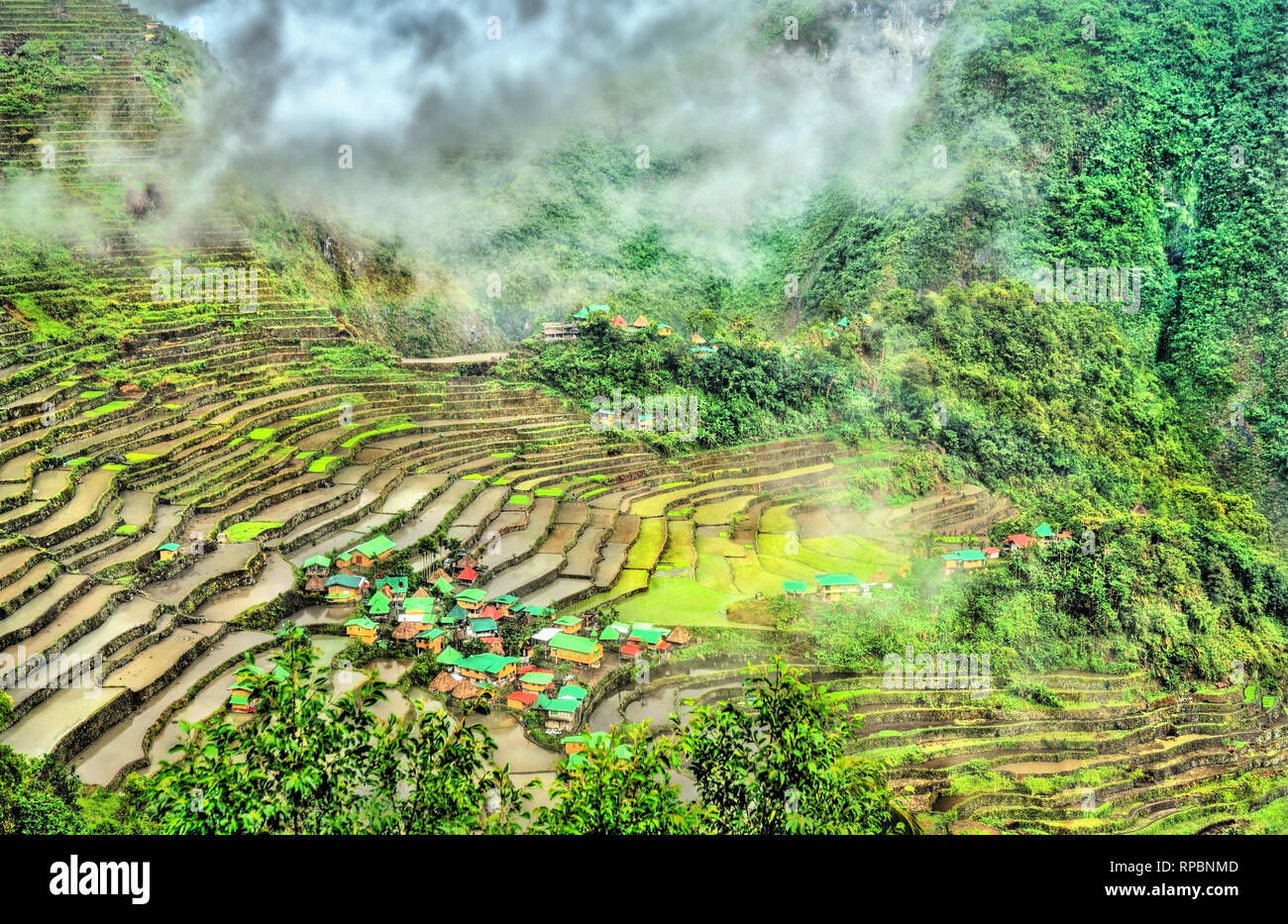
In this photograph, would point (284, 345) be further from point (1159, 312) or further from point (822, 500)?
point (1159, 312)

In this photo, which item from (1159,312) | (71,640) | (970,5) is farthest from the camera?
(970,5)

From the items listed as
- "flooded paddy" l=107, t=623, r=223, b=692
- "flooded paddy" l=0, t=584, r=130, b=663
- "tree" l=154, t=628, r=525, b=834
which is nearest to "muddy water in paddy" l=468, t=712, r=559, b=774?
"flooded paddy" l=107, t=623, r=223, b=692

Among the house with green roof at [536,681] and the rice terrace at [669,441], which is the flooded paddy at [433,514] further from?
the house with green roof at [536,681]

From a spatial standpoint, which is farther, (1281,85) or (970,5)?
(970,5)

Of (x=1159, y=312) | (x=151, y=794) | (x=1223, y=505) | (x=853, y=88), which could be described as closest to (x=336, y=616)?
(x=151, y=794)

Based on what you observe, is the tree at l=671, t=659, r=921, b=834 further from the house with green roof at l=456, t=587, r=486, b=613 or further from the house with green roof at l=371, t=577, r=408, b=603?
the house with green roof at l=371, t=577, r=408, b=603

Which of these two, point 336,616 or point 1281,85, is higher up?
point 1281,85

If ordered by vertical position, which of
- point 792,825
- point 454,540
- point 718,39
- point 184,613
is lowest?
point 792,825

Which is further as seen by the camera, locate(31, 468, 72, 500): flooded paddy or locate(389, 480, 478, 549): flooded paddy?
locate(389, 480, 478, 549): flooded paddy
